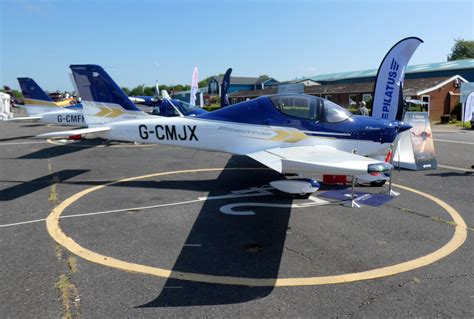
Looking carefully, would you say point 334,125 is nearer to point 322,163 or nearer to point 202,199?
point 322,163

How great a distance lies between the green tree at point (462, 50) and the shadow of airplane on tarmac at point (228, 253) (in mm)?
99187

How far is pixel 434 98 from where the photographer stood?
1344 inches

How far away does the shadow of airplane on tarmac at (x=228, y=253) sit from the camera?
357 cm

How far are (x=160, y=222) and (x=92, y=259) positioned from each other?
1.49 metres

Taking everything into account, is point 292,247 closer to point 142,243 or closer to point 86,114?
point 142,243

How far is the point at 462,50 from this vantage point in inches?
3430

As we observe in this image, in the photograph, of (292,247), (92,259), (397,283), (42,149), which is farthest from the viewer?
(42,149)

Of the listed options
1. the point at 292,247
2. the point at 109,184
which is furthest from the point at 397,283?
the point at 109,184

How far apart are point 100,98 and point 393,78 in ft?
29.6

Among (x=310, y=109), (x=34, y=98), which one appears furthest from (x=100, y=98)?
(x=34, y=98)

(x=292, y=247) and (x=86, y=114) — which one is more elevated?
(x=86, y=114)

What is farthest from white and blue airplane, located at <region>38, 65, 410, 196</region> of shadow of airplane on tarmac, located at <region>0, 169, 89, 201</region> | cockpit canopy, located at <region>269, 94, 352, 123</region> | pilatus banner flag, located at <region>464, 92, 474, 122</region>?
pilatus banner flag, located at <region>464, 92, 474, 122</region>

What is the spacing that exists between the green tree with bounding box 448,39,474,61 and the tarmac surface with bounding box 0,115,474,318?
96.0 metres

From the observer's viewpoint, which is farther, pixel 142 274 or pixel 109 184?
pixel 109 184
